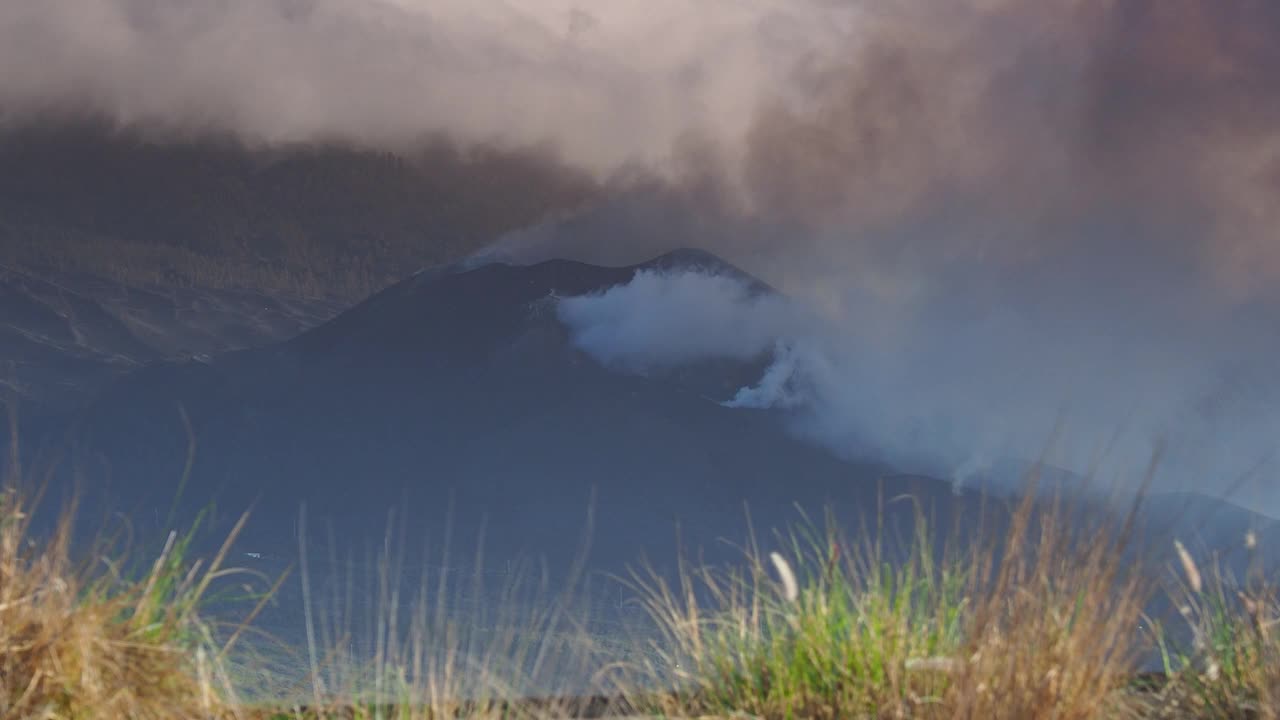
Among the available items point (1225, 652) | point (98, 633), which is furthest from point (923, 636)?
point (98, 633)

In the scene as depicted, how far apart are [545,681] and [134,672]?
1.31 metres

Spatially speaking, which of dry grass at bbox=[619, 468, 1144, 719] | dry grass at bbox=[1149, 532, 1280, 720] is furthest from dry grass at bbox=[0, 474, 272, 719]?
dry grass at bbox=[1149, 532, 1280, 720]

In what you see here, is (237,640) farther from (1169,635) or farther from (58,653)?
(1169,635)

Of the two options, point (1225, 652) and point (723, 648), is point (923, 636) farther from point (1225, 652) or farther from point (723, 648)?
point (1225, 652)

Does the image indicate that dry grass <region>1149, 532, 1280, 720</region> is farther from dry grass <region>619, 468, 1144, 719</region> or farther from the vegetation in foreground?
dry grass <region>619, 468, 1144, 719</region>

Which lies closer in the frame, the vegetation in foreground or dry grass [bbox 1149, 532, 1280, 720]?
the vegetation in foreground

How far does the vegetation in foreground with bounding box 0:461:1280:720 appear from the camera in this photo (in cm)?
364

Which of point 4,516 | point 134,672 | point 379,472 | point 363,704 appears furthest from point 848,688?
point 379,472

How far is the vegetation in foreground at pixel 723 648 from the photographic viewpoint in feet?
12.0

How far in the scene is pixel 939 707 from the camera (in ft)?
12.0

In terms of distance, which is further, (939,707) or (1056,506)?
(1056,506)

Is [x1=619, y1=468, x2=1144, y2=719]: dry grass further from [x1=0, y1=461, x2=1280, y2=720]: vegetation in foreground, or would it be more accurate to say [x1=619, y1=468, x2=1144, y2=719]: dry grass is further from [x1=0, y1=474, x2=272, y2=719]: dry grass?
[x1=0, y1=474, x2=272, y2=719]: dry grass

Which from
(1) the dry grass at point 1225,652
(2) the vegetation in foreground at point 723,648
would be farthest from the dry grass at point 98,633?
(1) the dry grass at point 1225,652

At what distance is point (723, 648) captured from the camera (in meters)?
4.23
